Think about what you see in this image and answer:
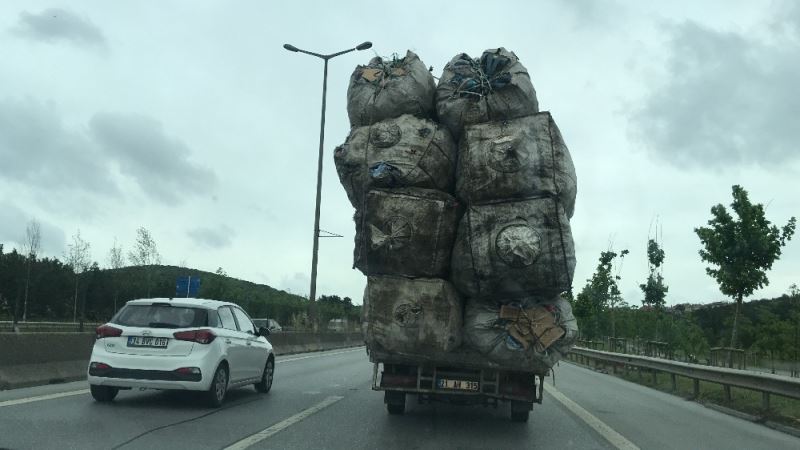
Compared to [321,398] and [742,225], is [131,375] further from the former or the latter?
[742,225]

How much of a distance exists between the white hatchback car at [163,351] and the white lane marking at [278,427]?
1.29 metres

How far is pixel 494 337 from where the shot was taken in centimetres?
841

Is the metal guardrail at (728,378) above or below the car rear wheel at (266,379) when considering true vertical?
above

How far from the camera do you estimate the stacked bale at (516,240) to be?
8078mm

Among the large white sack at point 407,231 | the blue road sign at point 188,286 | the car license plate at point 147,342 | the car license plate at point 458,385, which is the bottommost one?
the car license plate at point 458,385

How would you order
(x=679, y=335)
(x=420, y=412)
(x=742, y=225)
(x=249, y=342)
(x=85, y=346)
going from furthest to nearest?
(x=679, y=335), (x=742, y=225), (x=85, y=346), (x=249, y=342), (x=420, y=412)

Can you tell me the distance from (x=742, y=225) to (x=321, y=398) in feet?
53.0

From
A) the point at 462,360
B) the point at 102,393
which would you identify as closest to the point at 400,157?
the point at 462,360

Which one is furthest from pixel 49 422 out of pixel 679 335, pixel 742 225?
pixel 679 335

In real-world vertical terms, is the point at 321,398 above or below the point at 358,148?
below

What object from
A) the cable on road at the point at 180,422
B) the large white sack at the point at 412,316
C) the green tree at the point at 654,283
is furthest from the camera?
the green tree at the point at 654,283

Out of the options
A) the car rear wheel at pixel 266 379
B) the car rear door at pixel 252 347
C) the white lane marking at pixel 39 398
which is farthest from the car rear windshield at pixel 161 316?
the car rear wheel at pixel 266 379

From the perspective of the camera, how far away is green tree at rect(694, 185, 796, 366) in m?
22.7

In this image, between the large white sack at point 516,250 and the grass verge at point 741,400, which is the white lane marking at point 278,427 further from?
the grass verge at point 741,400
